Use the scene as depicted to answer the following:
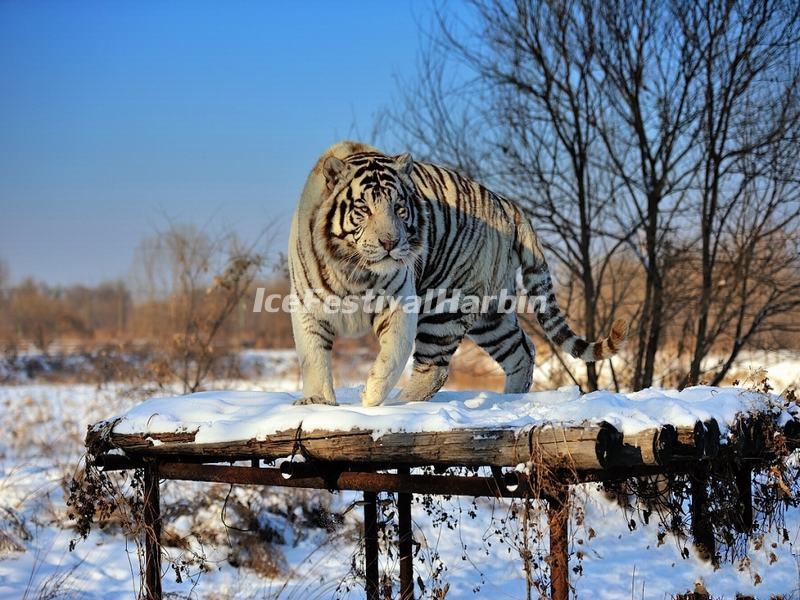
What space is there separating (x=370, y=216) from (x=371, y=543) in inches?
73.0

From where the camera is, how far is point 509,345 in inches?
204

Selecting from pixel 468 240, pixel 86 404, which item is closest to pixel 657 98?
pixel 468 240

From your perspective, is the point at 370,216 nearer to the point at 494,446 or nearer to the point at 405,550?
the point at 494,446

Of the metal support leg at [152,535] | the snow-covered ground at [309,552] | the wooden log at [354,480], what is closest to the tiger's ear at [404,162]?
the snow-covered ground at [309,552]

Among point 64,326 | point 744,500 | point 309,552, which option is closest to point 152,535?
point 309,552

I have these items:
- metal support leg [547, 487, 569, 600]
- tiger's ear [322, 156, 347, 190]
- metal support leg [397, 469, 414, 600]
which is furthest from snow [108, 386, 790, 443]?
tiger's ear [322, 156, 347, 190]

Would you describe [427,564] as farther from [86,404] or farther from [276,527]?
[86,404]

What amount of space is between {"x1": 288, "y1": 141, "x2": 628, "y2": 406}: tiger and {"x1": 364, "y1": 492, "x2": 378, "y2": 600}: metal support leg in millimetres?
619

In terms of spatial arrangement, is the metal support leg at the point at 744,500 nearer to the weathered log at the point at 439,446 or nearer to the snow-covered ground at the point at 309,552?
the snow-covered ground at the point at 309,552

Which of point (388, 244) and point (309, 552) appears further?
point (309, 552)

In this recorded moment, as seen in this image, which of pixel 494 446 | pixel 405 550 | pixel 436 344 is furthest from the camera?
pixel 436 344

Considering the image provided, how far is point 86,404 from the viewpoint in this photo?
1100 cm

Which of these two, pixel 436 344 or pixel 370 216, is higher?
pixel 370 216

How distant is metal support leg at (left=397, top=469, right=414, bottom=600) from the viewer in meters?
4.01
